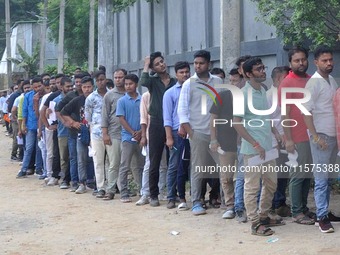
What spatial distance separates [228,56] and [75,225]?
328 centimetres

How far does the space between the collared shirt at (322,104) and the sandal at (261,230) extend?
48.8 inches

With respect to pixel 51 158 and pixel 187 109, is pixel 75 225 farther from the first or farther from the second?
pixel 51 158

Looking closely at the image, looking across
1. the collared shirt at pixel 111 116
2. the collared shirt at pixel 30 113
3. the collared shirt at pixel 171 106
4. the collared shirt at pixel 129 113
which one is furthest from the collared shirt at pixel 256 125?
the collared shirt at pixel 30 113

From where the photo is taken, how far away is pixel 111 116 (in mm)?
12977

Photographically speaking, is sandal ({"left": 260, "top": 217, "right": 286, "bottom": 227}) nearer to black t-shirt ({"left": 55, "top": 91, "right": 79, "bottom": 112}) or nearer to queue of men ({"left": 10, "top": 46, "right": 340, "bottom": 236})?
queue of men ({"left": 10, "top": 46, "right": 340, "bottom": 236})

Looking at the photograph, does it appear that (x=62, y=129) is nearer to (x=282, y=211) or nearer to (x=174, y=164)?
(x=174, y=164)

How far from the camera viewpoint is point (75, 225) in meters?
10.8

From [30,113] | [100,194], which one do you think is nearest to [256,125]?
[100,194]

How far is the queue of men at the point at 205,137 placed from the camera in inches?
370

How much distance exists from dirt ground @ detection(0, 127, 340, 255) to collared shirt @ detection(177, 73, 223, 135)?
3.95 feet

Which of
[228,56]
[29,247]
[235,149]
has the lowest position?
[29,247]

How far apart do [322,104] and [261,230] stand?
1575mm

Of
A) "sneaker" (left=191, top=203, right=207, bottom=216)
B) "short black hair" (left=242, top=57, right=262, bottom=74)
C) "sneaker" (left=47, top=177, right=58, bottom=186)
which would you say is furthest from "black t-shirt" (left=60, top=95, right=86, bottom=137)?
"short black hair" (left=242, top=57, right=262, bottom=74)

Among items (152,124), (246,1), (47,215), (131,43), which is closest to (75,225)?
(47,215)
